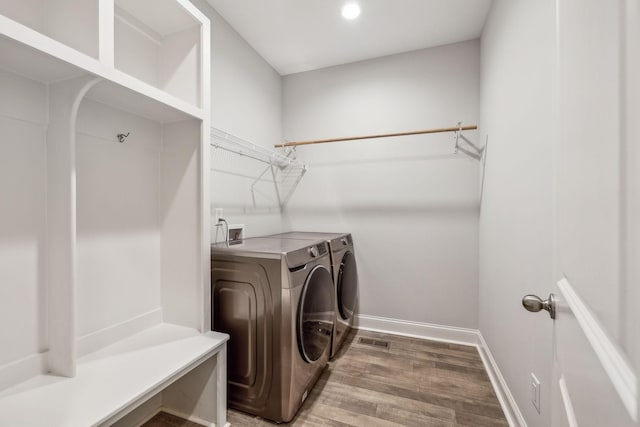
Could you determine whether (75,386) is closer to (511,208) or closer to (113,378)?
(113,378)

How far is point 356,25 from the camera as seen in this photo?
85.7 inches

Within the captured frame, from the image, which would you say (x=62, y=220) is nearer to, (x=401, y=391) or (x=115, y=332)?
(x=115, y=332)

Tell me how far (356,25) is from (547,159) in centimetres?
178

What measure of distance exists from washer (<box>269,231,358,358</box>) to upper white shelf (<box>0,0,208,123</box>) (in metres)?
1.27

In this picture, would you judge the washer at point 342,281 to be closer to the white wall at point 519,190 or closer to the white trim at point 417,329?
the white trim at point 417,329

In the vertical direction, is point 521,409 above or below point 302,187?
below

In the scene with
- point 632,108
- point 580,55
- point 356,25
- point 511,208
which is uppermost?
point 356,25

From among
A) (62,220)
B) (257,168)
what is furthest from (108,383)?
(257,168)

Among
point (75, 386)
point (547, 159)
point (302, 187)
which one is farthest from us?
point (302, 187)

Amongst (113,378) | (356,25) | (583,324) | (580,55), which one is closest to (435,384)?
(583,324)

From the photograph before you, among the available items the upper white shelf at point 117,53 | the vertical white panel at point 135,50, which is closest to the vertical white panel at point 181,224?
the upper white shelf at point 117,53

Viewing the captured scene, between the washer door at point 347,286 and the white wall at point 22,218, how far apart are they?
66.9 inches

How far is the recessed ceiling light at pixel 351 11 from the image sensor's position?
197 centimetres

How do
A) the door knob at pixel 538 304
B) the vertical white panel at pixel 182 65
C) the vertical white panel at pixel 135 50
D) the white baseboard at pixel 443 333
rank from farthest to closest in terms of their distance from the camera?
the white baseboard at pixel 443 333
the vertical white panel at pixel 182 65
the vertical white panel at pixel 135 50
the door knob at pixel 538 304
